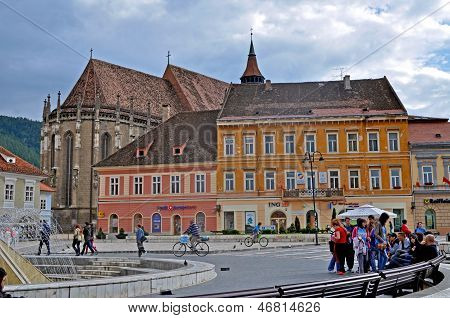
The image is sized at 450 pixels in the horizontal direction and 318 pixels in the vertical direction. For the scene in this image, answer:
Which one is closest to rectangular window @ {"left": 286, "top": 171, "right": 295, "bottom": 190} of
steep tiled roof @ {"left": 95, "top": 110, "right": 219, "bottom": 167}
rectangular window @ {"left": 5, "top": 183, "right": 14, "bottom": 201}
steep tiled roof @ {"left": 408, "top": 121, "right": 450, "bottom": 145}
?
steep tiled roof @ {"left": 95, "top": 110, "right": 219, "bottom": 167}

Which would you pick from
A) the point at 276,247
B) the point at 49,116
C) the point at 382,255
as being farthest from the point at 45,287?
the point at 49,116

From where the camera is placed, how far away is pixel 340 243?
14547 millimetres

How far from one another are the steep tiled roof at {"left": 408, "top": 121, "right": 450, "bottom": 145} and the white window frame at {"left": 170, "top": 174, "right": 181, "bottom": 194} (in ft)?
64.6

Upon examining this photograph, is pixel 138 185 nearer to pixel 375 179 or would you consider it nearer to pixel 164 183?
pixel 164 183

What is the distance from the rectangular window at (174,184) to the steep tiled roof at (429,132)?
64.9ft

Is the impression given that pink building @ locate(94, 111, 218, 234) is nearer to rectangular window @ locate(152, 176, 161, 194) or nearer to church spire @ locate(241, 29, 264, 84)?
rectangular window @ locate(152, 176, 161, 194)

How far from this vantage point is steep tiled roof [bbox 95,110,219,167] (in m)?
47.0

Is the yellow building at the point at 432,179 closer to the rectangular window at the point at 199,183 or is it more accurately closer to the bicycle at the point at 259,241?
the bicycle at the point at 259,241

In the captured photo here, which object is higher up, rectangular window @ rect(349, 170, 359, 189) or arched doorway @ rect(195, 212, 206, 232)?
rectangular window @ rect(349, 170, 359, 189)

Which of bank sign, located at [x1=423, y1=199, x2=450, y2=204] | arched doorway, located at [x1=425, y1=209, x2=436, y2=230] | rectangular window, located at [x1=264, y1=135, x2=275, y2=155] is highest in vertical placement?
rectangular window, located at [x1=264, y1=135, x2=275, y2=155]

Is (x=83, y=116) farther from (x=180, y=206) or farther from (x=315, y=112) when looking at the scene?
(x=315, y=112)

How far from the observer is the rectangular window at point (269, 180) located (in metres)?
44.4

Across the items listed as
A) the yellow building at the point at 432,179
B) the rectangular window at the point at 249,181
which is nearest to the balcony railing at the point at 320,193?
the rectangular window at the point at 249,181
